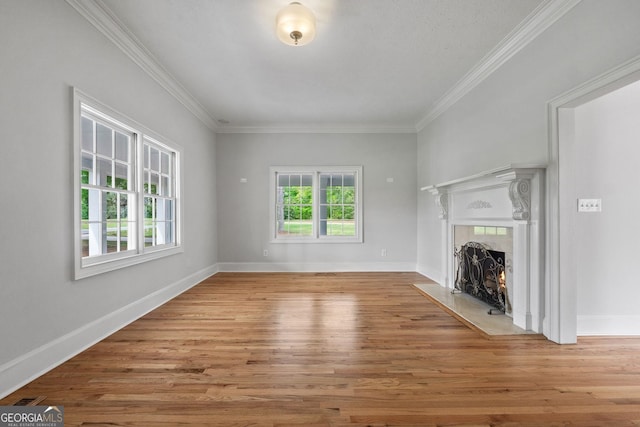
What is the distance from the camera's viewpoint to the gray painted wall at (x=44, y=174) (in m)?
1.80

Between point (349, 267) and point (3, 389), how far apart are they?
4785 mm

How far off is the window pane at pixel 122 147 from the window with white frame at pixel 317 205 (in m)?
2.97

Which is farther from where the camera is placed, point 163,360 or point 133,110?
point 133,110

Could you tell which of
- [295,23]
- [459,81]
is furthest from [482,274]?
[295,23]

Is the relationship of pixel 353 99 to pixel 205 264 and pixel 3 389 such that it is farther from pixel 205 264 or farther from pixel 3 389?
pixel 3 389

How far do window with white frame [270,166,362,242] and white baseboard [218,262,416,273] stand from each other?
540 millimetres

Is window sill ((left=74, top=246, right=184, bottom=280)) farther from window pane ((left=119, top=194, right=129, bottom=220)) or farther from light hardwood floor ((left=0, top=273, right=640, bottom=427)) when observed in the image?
light hardwood floor ((left=0, top=273, right=640, bottom=427))

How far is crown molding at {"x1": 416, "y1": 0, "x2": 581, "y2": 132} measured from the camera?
7.81 feet

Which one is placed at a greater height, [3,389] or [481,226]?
[481,226]

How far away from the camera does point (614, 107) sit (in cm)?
256

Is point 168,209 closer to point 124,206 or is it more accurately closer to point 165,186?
point 165,186

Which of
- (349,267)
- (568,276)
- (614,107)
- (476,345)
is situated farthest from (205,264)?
(614,107)

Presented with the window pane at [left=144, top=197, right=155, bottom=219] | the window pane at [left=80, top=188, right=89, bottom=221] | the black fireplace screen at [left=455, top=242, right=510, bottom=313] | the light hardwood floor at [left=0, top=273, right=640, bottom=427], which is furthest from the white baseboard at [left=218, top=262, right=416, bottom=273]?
the window pane at [left=80, top=188, right=89, bottom=221]

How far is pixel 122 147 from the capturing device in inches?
122
